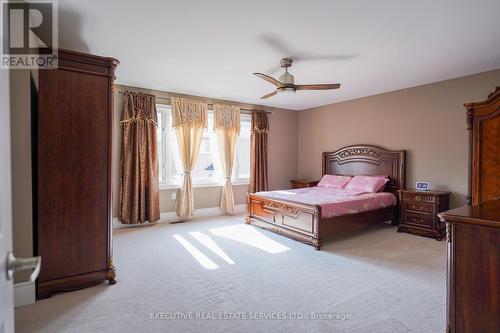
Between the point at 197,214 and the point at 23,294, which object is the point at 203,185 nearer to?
the point at 197,214

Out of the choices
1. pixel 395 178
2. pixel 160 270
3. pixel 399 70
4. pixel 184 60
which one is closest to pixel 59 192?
pixel 160 270

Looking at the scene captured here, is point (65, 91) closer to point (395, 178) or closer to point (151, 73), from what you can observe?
point (151, 73)

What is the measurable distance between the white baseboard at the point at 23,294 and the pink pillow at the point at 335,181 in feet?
14.8

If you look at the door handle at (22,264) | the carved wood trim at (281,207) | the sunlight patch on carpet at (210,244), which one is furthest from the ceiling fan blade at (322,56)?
the door handle at (22,264)

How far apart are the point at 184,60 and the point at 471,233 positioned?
3221 millimetres

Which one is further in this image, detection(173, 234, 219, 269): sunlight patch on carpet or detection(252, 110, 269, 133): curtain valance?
detection(252, 110, 269, 133): curtain valance

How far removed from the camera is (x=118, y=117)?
4461 millimetres

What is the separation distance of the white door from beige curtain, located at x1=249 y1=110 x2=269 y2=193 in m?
5.05

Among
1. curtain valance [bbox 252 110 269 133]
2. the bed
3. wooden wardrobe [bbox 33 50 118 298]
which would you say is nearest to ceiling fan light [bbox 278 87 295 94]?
the bed

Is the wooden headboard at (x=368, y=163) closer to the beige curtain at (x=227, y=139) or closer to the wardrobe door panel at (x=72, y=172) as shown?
the beige curtain at (x=227, y=139)

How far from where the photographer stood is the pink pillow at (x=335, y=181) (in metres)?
5.14

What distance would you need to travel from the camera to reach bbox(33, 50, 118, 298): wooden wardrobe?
88.7 inches

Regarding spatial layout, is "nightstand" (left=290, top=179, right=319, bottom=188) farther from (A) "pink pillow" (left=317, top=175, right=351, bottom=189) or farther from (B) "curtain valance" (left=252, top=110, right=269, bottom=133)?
(B) "curtain valance" (left=252, top=110, right=269, bottom=133)

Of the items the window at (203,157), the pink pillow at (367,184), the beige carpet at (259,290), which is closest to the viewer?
the beige carpet at (259,290)
